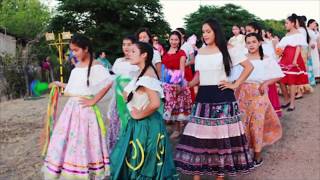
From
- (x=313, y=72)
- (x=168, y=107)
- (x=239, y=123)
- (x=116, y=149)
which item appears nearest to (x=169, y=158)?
Answer: (x=116, y=149)

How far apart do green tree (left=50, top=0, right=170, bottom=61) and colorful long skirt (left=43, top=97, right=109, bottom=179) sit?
1949 centimetres

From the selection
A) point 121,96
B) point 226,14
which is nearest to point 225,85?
point 121,96

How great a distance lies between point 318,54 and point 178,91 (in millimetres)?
4801

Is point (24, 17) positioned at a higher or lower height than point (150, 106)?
Answer: higher

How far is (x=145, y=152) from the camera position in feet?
14.2

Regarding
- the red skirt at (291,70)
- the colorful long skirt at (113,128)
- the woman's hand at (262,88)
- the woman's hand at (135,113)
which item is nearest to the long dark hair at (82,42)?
the woman's hand at (135,113)

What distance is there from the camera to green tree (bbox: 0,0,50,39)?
38287mm

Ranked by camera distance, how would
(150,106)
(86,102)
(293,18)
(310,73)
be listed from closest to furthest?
(150,106), (86,102), (293,18), (310,73)

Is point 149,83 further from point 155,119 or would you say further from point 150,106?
point 155,119

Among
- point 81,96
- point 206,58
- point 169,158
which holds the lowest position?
point 169,158

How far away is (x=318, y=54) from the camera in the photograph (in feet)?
34.1

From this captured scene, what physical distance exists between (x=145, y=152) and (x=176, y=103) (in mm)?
2784

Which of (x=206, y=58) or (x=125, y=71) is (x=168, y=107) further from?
(x=206, y=58)

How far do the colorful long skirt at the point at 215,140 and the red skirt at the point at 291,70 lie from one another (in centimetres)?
394
